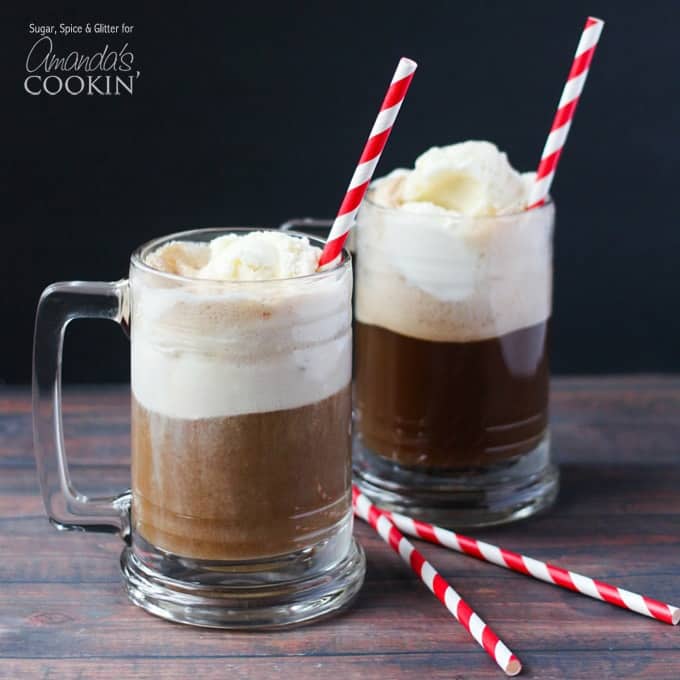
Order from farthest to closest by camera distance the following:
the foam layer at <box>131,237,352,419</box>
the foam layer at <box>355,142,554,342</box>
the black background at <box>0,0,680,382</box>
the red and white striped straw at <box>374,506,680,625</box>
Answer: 1. the black background at <box>0,0,680,382</box>
2. the foam layer at <box>355,142,554,342</box>
3. the red and white striped straw at <box>374,506,680,625</box>
4. the foam layer at <box>131,237,352,419</box>

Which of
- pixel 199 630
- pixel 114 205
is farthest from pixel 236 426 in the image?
pixel 114 205

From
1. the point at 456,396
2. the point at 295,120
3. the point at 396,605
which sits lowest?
the point at 396,605

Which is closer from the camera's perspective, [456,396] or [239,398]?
[239,398]

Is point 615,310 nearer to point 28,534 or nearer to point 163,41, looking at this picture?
point 163,41

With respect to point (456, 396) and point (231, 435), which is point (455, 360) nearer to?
point (456, 396)

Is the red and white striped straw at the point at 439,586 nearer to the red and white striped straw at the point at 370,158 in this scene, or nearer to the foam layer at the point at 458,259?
the foam layer at the point at 458,259

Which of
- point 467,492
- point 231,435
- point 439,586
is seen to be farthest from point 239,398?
point 467,492

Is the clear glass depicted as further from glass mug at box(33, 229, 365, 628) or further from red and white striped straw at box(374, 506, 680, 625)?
glass mug at box(33, 229, 365, 628)

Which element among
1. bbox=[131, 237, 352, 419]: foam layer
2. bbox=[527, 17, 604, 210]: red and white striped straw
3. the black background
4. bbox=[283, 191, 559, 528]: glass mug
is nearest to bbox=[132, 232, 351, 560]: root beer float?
bbox=[131, 237, 352, 419]: foam layer

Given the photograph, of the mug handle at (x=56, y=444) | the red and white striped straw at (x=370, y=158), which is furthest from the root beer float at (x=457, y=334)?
the mug handle at (x=56, y=444)
